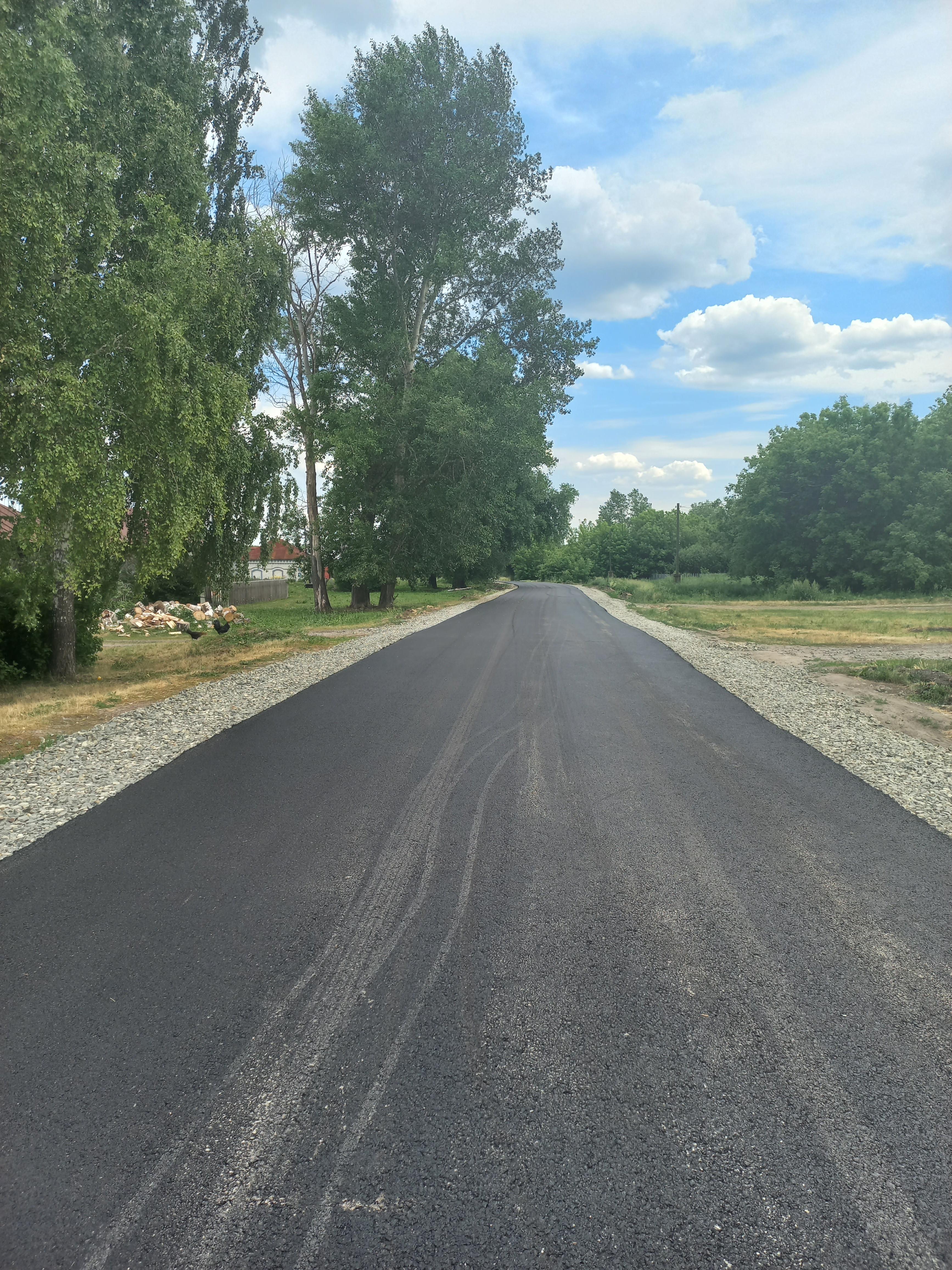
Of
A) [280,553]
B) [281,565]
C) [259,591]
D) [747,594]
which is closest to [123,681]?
[259,591]

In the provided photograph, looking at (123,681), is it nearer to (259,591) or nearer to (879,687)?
(879,687)

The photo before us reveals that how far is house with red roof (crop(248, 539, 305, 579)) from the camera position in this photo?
30.1 metres

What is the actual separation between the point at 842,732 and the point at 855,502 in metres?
43.6

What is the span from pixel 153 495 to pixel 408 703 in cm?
463

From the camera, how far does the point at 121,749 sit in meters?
7.46

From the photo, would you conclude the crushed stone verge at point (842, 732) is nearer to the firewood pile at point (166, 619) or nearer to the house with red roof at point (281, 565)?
the firewood pile at point (166, 619)

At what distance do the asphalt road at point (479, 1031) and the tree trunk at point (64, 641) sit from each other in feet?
24.9

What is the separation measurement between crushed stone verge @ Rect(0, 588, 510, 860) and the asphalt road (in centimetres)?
41

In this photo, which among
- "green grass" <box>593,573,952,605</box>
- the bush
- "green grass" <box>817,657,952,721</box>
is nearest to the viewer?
"green grass" <box>817,657,952,721</box>

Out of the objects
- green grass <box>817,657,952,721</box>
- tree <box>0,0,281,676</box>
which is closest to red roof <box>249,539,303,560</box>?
tree <box>0,0,281,676</box>

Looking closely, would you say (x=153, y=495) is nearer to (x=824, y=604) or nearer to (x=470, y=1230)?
(x=470, y=1230)

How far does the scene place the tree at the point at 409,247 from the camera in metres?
24.3

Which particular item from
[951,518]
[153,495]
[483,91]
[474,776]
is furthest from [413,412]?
[951,518]

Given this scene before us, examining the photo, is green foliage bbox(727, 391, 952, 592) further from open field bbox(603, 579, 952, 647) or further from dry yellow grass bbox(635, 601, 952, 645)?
dry yellow grass bbox(635, 601, 952, 645)
